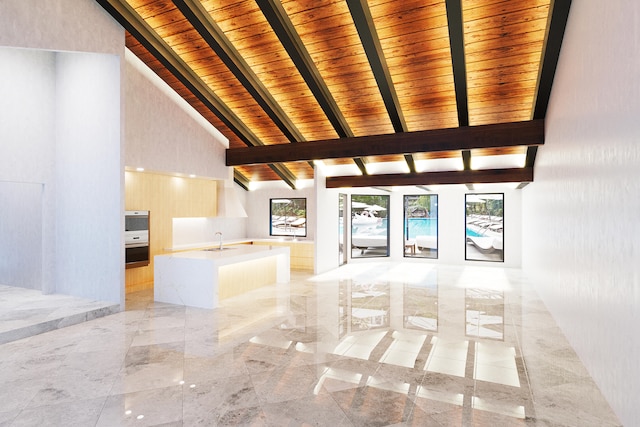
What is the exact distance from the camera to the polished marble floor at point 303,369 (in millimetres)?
2680

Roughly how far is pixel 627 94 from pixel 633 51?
28cm

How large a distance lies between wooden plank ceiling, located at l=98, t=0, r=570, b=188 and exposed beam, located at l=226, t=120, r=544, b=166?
0.02 m

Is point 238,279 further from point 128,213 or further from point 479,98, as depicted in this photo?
point 479,98

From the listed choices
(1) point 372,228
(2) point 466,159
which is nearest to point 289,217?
(1) point 372,228

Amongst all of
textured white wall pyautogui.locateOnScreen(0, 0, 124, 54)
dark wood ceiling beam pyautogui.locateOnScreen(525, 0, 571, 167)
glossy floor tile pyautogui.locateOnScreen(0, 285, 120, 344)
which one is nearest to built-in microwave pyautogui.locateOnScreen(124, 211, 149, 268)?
glossy floor tile pyautogui.locateOnScreen(0, 285, 120, 344)

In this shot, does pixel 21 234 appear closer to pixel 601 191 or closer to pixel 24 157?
pixel 24 157

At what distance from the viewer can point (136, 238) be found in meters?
6.71

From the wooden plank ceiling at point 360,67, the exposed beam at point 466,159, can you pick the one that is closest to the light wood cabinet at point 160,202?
the wooden plank ceiling at point 360,67

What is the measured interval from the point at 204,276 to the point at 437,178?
556 centimetres

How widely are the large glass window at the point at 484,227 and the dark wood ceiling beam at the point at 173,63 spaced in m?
7.24

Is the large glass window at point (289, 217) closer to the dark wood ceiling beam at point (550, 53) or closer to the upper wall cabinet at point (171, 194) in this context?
the upper wall cabinet at point (171, 194)

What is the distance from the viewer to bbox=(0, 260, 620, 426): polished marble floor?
2.68 m

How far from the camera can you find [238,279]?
662 cm

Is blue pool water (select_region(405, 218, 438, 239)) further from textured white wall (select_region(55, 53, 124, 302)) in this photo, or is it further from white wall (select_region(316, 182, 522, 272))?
textured white wall (select_region(55, 53, 124, 302))
